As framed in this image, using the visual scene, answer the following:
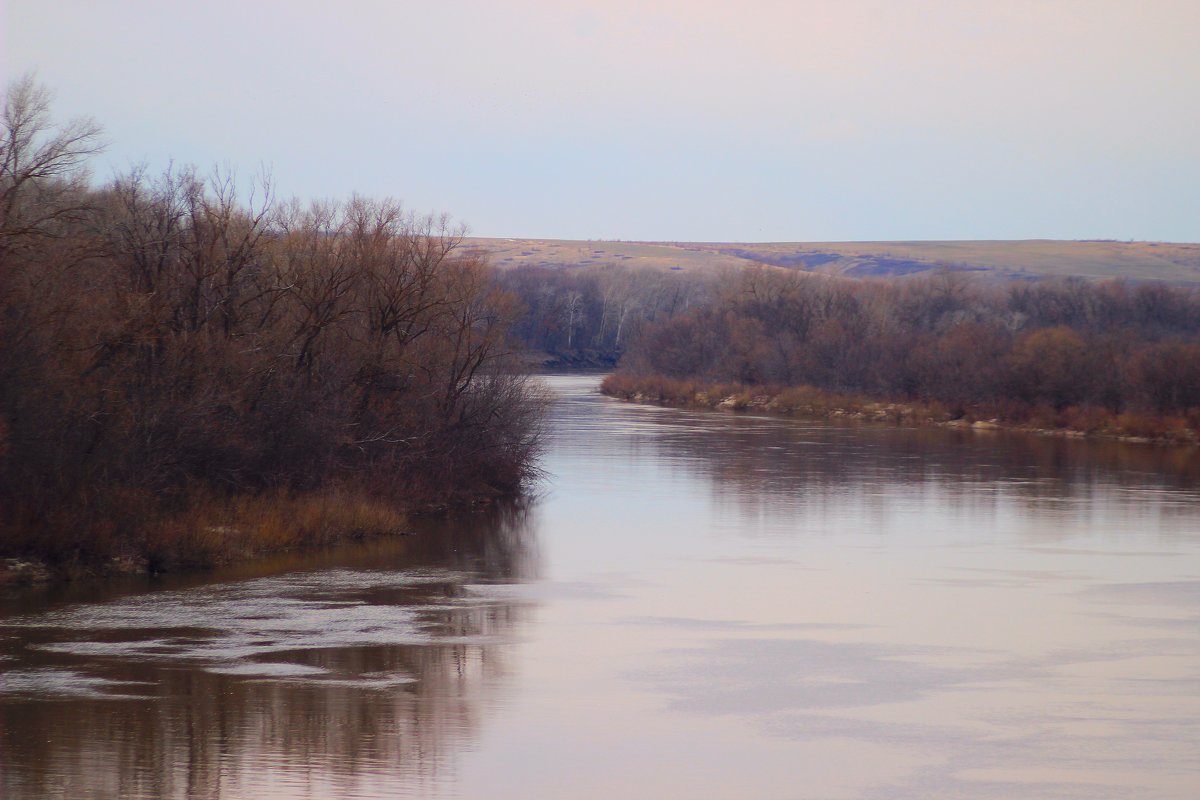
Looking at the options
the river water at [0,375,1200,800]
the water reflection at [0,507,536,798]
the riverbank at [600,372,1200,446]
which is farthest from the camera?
the riverbank at [600,372,1200,446]

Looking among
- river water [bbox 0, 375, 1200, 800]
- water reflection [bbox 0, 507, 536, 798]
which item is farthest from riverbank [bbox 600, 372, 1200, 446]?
water reflection [bbox 0, 507, 536, 798]

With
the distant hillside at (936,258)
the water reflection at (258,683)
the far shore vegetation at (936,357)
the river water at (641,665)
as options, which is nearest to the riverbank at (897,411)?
the far shore vegetation at (936,357)

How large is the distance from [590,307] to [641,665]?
9602 cm

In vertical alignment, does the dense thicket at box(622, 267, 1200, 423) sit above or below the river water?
above

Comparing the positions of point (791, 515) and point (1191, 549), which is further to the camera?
point (791, 515)

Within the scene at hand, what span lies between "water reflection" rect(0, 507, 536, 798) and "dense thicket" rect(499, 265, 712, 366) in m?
75.9

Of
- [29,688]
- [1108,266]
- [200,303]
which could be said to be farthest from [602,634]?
[1108,266]

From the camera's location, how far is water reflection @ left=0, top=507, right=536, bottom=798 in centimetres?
994

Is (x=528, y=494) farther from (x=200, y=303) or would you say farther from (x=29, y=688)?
(x=29, y=688)

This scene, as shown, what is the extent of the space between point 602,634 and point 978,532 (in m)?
10.7

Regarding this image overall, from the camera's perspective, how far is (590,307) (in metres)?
109

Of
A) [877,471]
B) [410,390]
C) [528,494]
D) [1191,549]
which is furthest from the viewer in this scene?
[877,471]

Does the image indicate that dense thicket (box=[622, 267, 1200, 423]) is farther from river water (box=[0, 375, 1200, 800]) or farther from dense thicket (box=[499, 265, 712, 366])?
river water (box=[0, 375, 1200, 800])

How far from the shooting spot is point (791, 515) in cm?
2578
